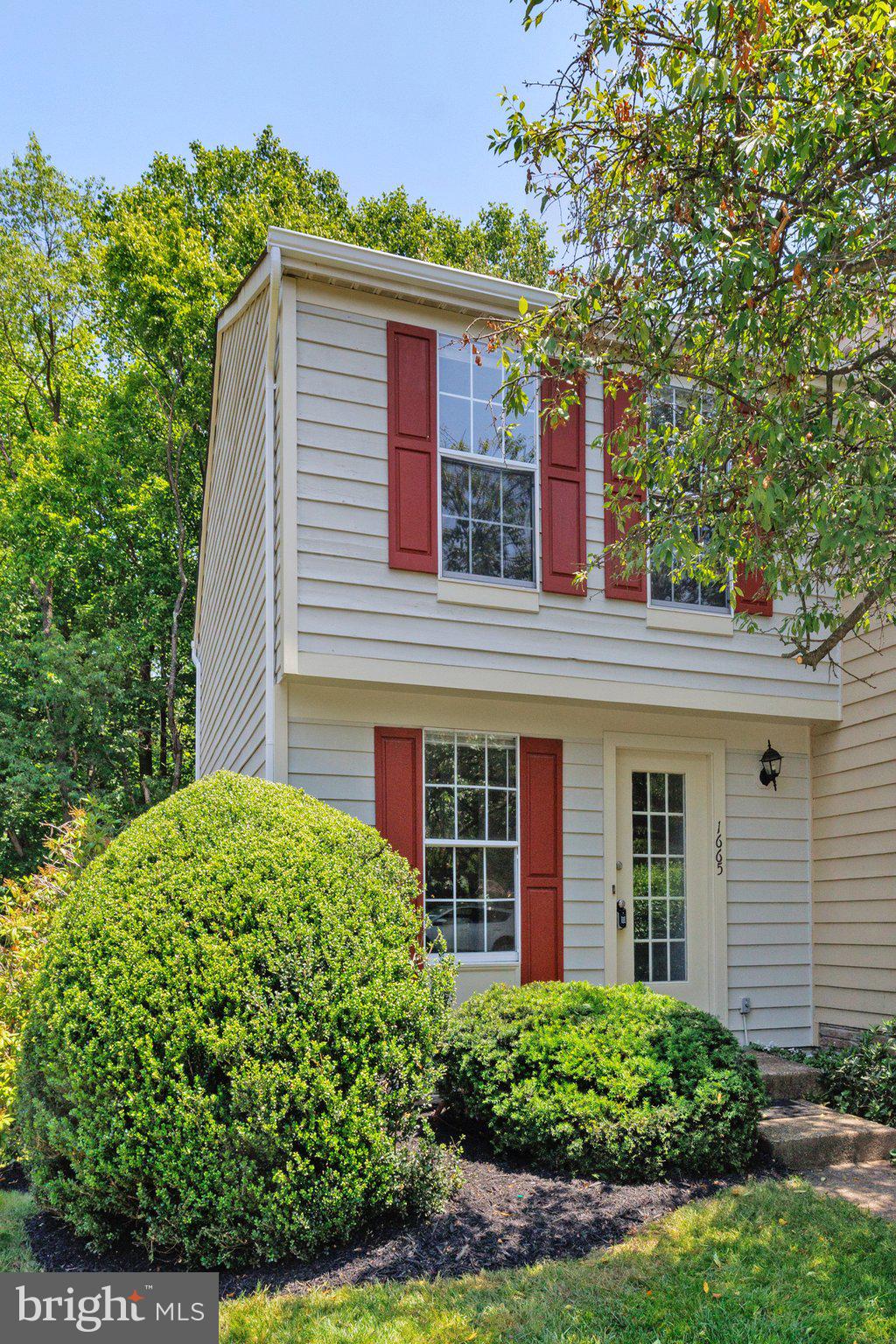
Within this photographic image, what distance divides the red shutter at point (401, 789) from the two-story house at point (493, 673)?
0.02m

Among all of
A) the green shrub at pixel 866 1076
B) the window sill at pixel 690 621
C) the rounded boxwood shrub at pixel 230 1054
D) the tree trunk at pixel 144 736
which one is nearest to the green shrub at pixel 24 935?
the rounded boxwood shrub at pixel 230 1054

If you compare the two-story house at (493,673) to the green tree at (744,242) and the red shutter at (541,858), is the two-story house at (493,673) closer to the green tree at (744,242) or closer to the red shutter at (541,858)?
the red shutter at (541,858)

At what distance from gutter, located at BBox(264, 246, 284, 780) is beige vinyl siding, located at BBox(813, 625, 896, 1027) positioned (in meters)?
4.18

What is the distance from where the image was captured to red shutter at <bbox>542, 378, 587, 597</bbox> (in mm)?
6633

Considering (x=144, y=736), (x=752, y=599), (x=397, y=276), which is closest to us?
(x=397, y=276)

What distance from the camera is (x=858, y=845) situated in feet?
23.7

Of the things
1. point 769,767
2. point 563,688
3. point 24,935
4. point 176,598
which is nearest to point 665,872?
point 769,767

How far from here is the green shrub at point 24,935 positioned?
17.2 ft

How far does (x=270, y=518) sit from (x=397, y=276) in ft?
5.74

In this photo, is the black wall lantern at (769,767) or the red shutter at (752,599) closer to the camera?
the red shutter at (752,599)

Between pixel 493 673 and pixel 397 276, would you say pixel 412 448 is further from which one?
pixel 493 673

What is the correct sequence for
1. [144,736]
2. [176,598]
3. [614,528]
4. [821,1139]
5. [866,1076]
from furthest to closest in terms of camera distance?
[144,736] → [176,598] → [614,528] → [866,1076] → [821,1139]

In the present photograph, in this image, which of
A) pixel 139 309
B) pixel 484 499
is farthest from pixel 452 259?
pixel 484 499

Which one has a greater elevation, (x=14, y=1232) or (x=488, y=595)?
(x=488, y=595)
